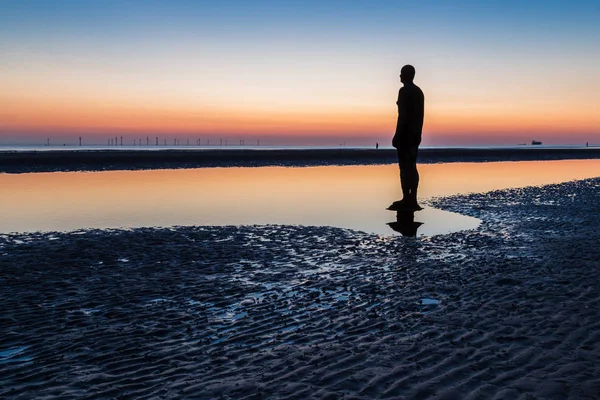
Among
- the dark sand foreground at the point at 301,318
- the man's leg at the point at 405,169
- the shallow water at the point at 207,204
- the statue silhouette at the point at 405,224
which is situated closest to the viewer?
the dark sand foreground at the point at 301,318

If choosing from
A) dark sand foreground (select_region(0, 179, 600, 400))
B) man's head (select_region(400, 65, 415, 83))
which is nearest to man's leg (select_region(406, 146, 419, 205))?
man's head (select_region(400, 65, 415, 83))

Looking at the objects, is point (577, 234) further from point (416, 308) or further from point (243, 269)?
point (243, 269)

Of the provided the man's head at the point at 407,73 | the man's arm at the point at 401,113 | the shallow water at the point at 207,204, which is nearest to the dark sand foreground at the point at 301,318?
the shallow water at the point at 207,204

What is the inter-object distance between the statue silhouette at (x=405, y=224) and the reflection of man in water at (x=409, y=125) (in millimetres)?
814

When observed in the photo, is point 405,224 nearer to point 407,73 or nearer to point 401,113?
point 401,113

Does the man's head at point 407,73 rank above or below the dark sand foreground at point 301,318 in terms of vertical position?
above

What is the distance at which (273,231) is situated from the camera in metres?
16.4

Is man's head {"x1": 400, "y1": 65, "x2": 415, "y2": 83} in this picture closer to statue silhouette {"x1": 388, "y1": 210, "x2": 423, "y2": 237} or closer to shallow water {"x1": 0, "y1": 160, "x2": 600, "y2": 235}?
statue silhouette {"x1": 388, "y1": 210, "x2": 423, "y2": 237}

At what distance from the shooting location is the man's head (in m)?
20.6

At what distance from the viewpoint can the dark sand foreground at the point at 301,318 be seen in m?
5.74

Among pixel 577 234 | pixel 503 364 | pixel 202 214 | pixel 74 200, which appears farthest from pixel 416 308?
pixel 74 200

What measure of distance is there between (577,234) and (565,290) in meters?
6.81

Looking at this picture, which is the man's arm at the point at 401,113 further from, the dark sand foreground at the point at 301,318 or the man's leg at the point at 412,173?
the dark sand foreground at the point at 301,318

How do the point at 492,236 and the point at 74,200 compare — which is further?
the point at 74,200
